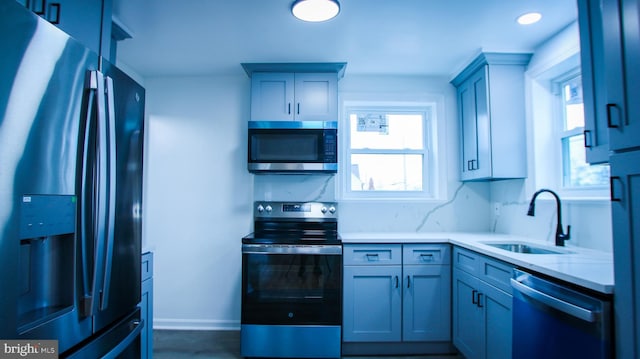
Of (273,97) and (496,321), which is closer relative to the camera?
(496,321)

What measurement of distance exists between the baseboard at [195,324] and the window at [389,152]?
1.61m

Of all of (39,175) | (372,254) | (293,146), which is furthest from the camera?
(293,146)

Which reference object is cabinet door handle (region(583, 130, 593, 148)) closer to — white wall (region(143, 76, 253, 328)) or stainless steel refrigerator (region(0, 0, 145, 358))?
stainless steel refrigerator (region(0, 0, 145, 358))

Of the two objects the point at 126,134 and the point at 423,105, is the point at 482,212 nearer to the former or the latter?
the point at 423,105

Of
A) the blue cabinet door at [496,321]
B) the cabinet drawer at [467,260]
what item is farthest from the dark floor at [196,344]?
the cabinet drawer at [467,260]

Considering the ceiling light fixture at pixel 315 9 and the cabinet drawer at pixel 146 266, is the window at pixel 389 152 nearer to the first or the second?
the ceiling light fixture at pixel 315 9

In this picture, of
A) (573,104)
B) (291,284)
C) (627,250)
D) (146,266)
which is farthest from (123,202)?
(573,104)

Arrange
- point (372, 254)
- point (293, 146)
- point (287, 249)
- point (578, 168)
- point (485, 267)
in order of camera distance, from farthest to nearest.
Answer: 1. point (293, 146)
2. point (372, 254)
3. point (287, 249)
4. point (578, 168)
5. point (485, 267)

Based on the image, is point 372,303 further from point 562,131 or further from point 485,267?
point 562,131

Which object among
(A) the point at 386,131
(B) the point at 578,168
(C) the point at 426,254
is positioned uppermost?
(A) the point at 386,131

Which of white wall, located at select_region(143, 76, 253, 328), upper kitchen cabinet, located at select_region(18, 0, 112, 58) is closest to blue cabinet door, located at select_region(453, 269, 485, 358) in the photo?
white wall, located at select_region(143, 76, 253, 328)

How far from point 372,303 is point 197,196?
1.81 m

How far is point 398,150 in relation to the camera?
305 cm

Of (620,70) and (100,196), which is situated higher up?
(620,70)
